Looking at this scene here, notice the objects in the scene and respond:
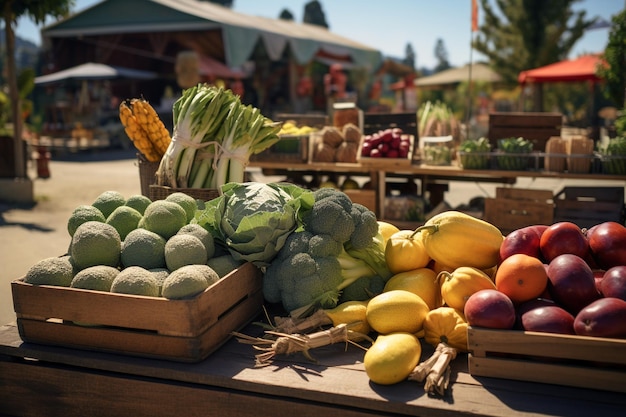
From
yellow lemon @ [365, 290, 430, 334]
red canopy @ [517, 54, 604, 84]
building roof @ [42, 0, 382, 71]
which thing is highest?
building roof @ [42, 0, 382, 71]

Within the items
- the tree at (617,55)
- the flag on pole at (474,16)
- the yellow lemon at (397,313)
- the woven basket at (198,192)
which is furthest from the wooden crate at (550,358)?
the tree at (617,55)

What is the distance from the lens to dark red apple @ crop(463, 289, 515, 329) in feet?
6.18

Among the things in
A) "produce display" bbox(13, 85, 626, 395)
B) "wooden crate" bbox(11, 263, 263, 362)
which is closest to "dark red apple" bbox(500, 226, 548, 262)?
"produce display" bbox(13, 85, 626, 395)

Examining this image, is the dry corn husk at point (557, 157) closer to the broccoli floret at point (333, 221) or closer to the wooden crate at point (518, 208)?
the wooden crate at point (518, 208)

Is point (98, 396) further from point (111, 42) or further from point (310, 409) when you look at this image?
point (111, 42)

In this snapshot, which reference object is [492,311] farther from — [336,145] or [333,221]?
[336,145]

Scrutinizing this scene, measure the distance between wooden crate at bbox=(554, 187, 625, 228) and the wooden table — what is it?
3.64 metres

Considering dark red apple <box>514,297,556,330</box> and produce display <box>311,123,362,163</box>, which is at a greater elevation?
produce display <box>311,123,362,163</box>

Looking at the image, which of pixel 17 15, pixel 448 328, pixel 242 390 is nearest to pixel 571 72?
pixel 17 15

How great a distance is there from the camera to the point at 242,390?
2010 millimetres

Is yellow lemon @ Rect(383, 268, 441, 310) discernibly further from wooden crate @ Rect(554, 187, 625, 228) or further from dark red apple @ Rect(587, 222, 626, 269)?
wooden crate @ Rect(554, 187, 625, 228)

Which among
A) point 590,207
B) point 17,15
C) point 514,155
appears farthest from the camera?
point 17,15

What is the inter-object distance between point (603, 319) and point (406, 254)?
0.88 metres

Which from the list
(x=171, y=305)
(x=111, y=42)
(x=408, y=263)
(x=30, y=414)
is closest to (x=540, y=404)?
(x=408, y=263)
